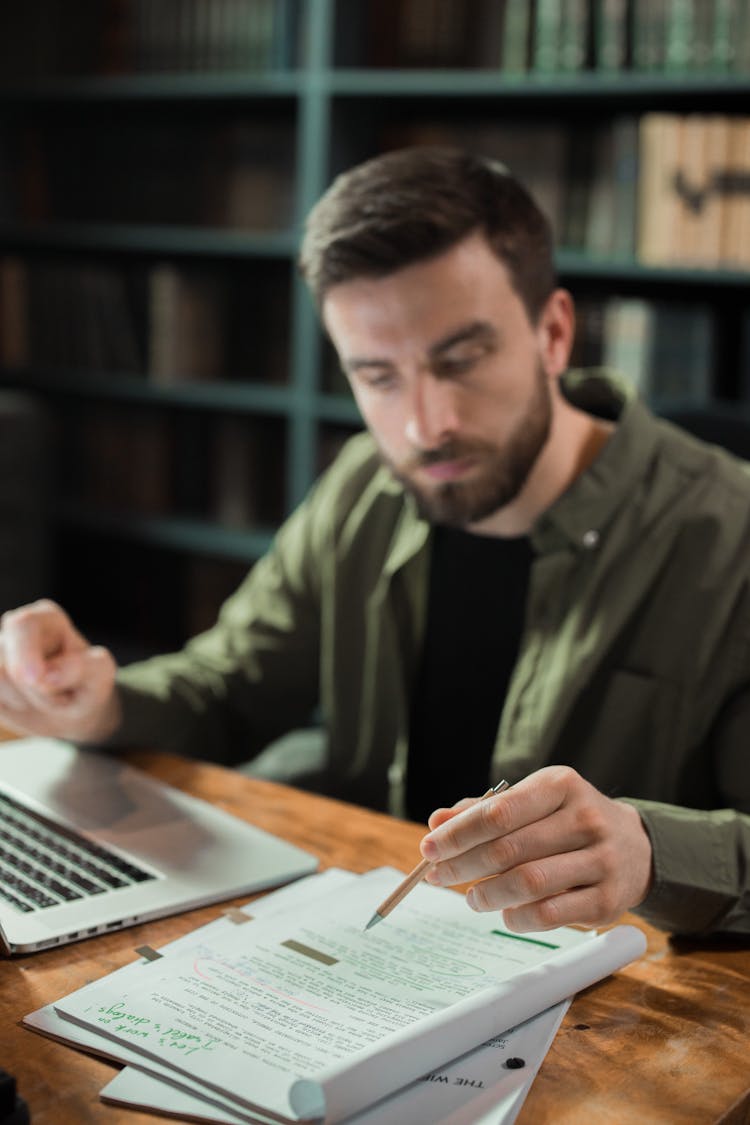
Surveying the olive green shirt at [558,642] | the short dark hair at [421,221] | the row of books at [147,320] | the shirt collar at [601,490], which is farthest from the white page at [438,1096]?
the row of books at [147,320]

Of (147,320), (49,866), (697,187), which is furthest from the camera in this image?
(147,320)

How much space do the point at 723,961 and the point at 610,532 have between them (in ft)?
1.83

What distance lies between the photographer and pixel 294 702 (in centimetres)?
167

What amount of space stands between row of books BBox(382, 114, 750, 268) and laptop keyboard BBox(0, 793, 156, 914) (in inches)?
73.7

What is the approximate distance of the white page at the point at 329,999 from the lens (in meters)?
0.72

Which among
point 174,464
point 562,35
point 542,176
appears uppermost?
point 562,35

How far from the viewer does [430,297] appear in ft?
4.41

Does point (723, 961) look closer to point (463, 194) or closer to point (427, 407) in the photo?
point (427, 407)

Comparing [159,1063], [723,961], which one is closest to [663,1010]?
[723,961]

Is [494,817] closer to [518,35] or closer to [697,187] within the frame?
[697,187]

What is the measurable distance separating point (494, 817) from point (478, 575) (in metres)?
0.73

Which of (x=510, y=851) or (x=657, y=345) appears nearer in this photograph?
(x=510, y=851)

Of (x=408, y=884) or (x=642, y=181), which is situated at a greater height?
(x=642, y=181)

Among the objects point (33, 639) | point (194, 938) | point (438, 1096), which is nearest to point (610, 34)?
point (33, 639)
